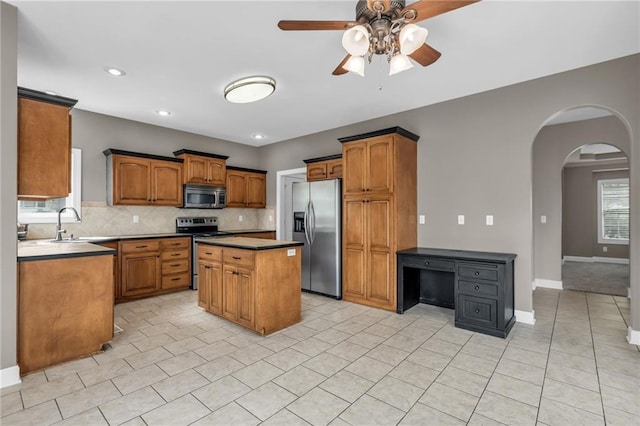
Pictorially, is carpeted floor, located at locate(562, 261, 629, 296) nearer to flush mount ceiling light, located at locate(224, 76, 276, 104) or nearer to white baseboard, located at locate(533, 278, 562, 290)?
white baseboard, located at locate(533, 278, 562, 290)

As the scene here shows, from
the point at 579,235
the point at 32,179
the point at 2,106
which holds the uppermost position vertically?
the point at 2,106

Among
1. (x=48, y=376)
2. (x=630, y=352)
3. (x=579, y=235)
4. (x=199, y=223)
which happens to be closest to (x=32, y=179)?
(x=48, y=376)

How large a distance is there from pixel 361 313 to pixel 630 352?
251 centimetres

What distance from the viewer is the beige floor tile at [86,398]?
6.31 ft

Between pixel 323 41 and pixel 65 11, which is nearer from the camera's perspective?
pixel 65 11

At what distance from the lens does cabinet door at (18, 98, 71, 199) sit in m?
2.47

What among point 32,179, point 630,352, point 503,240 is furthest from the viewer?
point 503,240

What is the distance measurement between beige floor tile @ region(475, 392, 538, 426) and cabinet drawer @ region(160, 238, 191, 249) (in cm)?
449

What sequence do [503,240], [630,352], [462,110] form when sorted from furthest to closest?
[462,110], [503,240], [630,352]

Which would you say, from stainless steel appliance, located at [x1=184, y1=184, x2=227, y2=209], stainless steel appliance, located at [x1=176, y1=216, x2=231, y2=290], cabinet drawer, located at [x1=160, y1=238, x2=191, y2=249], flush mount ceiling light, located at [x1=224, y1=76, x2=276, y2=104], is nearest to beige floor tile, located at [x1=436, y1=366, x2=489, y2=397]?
→ flush mount ceiling light, located at [x1=224, y1=76, x2=276, y2=104]

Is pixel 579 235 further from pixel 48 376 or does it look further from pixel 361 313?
pixel 48 376

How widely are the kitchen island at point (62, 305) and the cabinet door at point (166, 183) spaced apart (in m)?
2.33

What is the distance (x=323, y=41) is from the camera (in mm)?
2676

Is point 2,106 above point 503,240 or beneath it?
above
